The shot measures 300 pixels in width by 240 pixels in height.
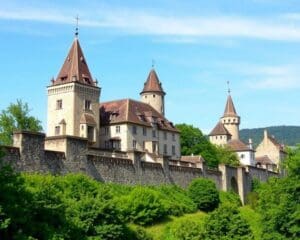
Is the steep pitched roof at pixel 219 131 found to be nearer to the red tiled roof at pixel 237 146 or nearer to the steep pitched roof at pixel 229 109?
the red tiled roof at pixel 237 146

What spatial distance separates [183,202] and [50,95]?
22.7 m

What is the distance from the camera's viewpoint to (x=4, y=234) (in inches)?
1117

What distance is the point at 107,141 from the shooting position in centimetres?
7156

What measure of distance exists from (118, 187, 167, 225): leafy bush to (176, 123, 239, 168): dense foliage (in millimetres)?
42885

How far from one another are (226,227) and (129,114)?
1366 inches

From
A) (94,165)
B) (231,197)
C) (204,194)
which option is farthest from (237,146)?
(94,165)

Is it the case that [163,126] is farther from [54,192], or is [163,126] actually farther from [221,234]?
[54,192]

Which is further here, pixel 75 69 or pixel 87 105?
pixel 75 69

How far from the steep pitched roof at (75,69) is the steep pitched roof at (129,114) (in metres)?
5.18

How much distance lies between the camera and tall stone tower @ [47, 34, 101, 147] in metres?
66.7

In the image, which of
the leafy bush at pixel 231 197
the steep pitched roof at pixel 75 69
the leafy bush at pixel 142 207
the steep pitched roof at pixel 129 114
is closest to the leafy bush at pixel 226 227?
the leafy bush at pixel 142 207

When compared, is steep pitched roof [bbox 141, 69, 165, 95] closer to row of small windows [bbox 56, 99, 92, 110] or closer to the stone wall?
row of small windows [bbox 56, 99, 92, 110]

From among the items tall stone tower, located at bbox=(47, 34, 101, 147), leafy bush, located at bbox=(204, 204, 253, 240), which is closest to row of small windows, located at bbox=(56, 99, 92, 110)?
tall stone tower, located at bbox=(47, 34, 101, 147)

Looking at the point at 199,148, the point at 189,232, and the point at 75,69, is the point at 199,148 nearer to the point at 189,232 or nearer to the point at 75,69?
the point at 75,69
